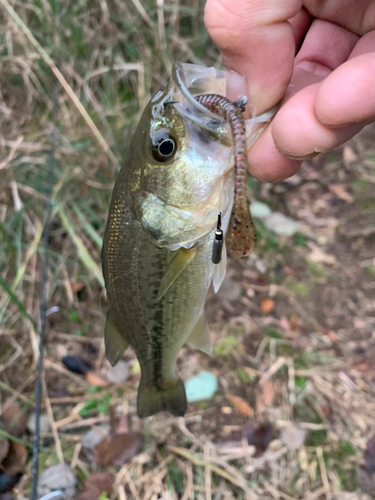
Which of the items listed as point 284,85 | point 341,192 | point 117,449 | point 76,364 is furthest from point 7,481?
point 341,192

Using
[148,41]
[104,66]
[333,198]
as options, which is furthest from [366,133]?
[104,66]

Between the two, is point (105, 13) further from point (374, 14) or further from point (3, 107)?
point (374, 14)

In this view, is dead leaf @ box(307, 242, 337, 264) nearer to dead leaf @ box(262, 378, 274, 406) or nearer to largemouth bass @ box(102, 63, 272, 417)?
dead leaf @ box(262, 378, 274, 406)

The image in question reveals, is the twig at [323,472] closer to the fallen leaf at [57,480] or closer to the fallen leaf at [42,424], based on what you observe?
the fallen leaf at [57,480]

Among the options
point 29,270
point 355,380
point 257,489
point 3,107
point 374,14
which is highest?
point 3,107

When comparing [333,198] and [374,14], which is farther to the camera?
[333,198]

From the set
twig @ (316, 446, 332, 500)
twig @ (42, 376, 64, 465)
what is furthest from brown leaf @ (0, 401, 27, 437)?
twig @ (316, 446, 332, 500)
